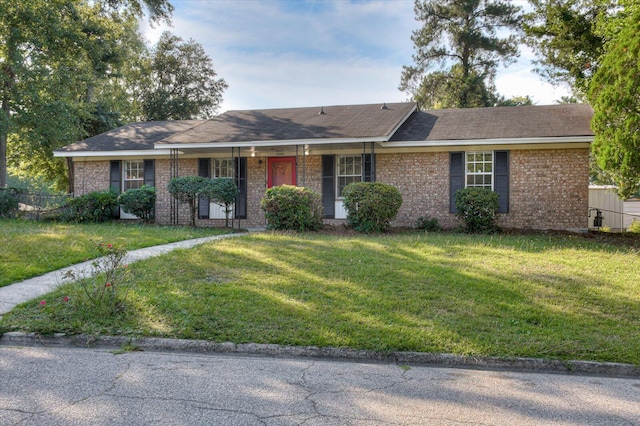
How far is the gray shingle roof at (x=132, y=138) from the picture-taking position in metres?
17.7

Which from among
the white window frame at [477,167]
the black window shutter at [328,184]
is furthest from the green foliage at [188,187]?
the white window frame at [477,167]

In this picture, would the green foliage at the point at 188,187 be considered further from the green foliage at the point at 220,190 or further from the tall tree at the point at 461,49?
the tall tree at the point at 461,49

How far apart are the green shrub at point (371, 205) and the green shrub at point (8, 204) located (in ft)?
41.7

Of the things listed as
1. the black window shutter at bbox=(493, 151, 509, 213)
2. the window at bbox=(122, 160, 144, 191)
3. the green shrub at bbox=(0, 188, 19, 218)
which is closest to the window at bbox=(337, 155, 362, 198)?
the black window shutter at bbox=(493, 151, 509, 213)

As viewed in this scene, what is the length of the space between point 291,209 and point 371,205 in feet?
7.28

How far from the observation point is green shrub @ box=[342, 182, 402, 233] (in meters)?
13.0

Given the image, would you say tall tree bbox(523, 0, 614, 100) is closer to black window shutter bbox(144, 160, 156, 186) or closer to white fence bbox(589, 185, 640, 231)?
white fence bbox(589, 185, 640, 231)

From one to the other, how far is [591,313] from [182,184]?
11.8m

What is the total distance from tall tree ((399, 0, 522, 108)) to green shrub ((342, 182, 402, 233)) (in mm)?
17657

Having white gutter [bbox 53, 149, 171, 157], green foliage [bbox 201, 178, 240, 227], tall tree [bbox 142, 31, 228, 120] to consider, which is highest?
tall tree [bbox 142, 31, 228, 120]

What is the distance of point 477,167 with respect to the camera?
14.8 meters

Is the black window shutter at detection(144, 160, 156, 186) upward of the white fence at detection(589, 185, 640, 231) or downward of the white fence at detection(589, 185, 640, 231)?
upward

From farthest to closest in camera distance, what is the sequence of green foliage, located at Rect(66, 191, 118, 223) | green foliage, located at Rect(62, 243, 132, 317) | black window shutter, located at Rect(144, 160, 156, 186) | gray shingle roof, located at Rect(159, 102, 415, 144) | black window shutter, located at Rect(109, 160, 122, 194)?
black window shutter, located at Rect(109, 160, 122, 194), black window shutter, located at Rect(144, 160, 156, 186), green foliage, located at Rect(66, 191, 118, 223), gray shingle roof, located at Rect(159, 102, 415, 144), green foliage, located at Rect(62, 243, 132, 317)

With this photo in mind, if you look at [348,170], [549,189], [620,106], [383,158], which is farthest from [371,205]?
[620,106]
